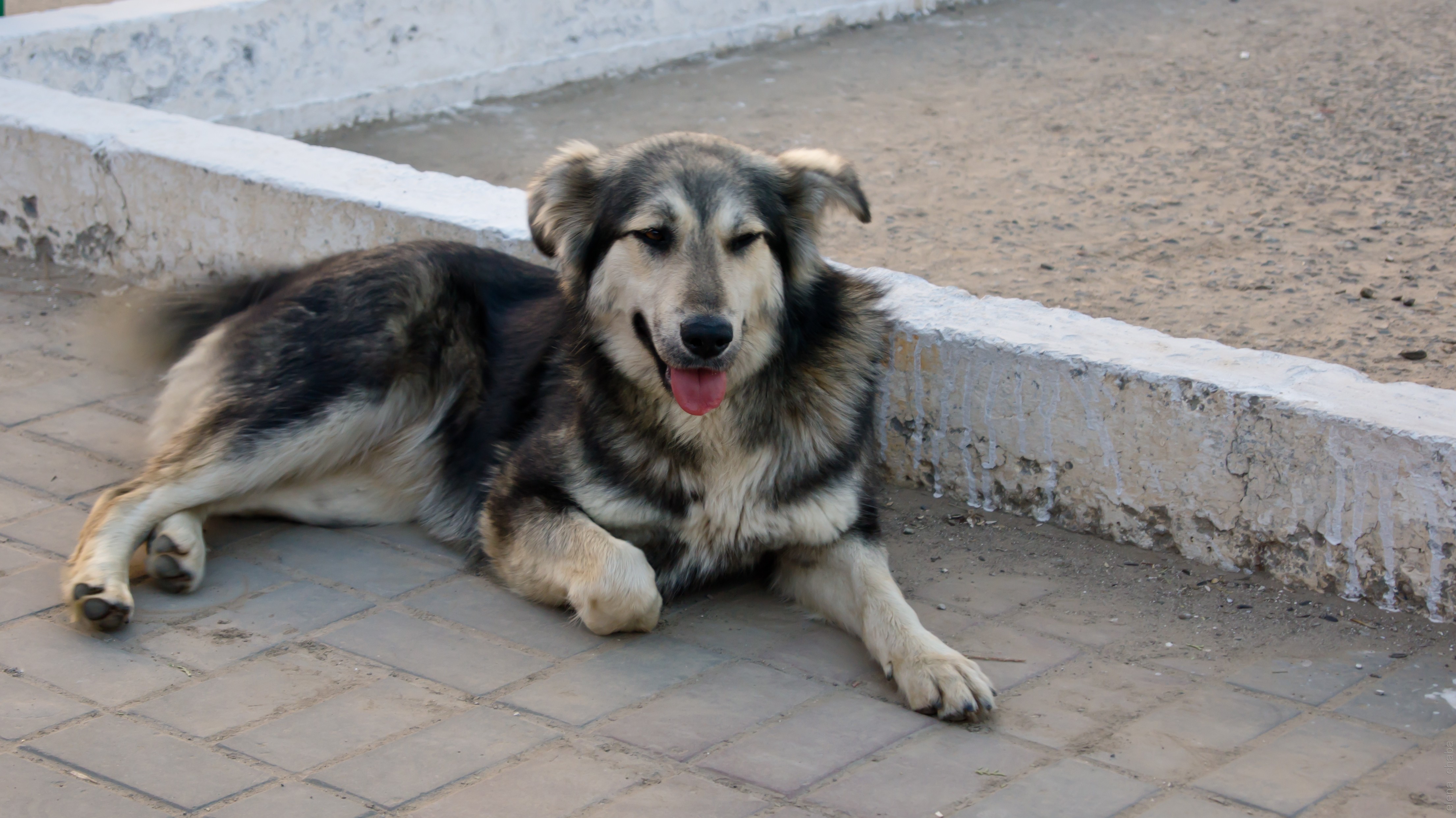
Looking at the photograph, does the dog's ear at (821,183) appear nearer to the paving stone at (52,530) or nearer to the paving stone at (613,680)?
the paving stone at (613,680)

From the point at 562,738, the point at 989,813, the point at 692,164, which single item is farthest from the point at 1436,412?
the point at 562,738

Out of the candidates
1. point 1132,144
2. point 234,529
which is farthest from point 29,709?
point 1132,144

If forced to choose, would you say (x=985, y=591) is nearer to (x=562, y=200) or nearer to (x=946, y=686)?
(x=946, y=686)

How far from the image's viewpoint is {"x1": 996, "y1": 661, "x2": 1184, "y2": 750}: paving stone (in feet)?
11.0

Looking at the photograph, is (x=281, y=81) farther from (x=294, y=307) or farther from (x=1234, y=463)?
(x=1234, y=463)

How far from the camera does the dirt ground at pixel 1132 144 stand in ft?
18.7

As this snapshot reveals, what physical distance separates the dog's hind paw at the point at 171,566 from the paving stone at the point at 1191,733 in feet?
8.51

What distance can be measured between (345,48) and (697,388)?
6.18 m

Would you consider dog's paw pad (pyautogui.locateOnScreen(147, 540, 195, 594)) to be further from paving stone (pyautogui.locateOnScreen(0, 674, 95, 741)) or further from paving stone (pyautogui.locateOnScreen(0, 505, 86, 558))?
paving stone (pyautogui.locateOnScreen(0, 674, 95, 741))

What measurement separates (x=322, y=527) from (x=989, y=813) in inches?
99.2

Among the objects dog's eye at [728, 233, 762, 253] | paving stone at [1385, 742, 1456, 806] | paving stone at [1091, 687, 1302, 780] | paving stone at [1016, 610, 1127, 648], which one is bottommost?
paving stone at [1091, 687, 1302, 780]

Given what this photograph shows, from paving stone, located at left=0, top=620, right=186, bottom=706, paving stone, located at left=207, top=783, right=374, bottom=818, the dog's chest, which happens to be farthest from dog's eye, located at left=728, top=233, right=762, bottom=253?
paving stone, located at left=0, top=620, right=186, bottom=706

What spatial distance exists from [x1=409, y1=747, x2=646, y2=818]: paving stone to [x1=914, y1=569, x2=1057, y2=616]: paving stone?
1296 mm

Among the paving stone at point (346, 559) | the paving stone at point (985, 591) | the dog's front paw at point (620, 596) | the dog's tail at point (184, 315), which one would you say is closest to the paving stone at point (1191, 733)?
the paving stone at point (985, 591)
